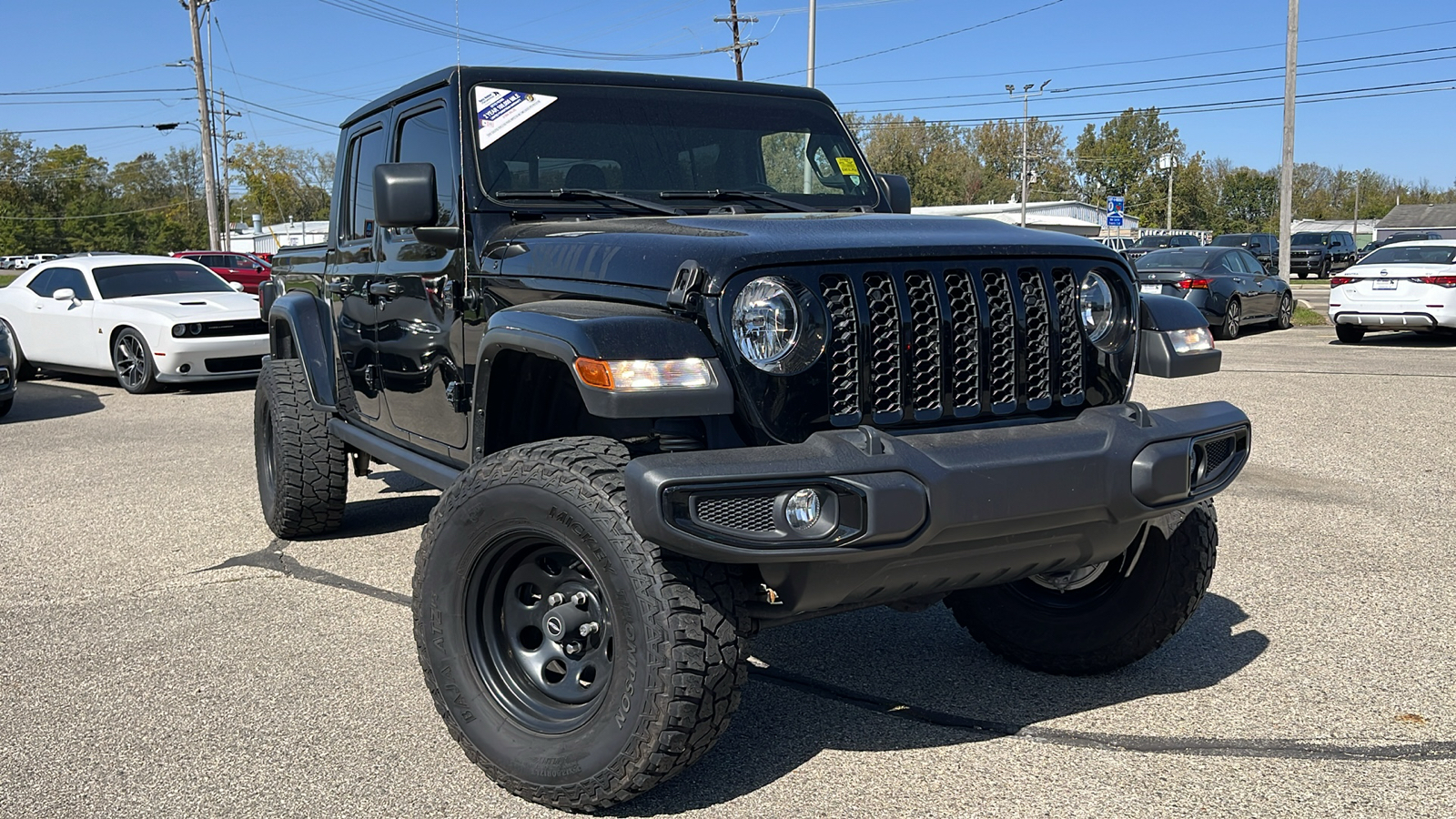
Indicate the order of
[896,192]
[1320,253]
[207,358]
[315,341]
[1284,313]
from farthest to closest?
1. [1320,253]
2. [1284,313]
3. [207,358]
4. [315,341]
5. [896,192]

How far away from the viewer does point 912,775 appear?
3.39 m

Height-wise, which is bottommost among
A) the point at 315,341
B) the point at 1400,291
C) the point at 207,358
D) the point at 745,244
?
the point at 207,358

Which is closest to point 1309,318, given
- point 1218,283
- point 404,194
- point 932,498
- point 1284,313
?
point 1284,313

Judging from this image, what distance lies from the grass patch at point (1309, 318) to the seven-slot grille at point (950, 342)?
19724mm

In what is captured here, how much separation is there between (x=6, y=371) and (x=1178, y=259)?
49.9 ft

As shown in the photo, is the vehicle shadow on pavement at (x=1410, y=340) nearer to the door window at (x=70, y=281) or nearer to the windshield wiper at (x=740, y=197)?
the windshield wiper at (x=740, y=197)

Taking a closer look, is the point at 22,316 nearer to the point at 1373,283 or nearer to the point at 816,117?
the point at 816,117

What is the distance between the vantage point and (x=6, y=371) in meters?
11.0

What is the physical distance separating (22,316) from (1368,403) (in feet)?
44.7

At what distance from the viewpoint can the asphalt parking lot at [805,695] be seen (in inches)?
129

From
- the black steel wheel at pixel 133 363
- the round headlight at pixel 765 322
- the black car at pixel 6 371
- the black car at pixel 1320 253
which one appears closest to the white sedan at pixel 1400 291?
the black steel wheel at pixel 133 363

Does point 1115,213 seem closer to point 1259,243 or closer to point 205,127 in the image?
point 1259,243

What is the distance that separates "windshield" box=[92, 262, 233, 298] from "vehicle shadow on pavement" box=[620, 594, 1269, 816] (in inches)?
432

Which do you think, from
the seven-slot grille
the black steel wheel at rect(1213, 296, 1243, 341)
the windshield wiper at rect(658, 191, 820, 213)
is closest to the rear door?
the windshield wiper at rect(658, 191, 820, 213)
